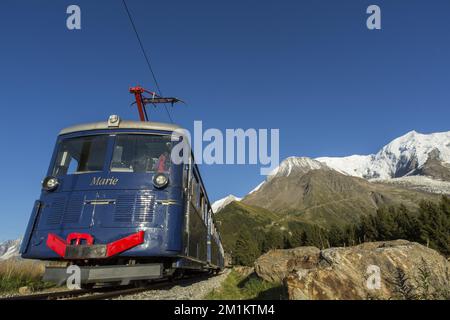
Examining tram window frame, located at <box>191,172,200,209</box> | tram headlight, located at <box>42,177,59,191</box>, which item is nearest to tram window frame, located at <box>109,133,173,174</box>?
tram headlight, located at <box>42,177,59,191</box>

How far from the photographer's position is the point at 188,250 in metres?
8.82

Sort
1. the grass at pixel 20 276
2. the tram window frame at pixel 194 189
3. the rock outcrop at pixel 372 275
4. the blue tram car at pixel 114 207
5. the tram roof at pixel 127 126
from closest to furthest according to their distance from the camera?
the rock outcrop at pixel 372 275, the blue tram car at pixel 114 207, the tram roof at pixel 127 126, the tram window frame at pixel 194 189, the grass at pixel 20 276

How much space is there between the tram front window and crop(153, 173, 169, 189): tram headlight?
381 mm

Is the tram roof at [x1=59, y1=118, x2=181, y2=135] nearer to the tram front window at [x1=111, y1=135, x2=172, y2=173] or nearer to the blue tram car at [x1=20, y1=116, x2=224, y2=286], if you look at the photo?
the blue tram car at [x1=20, y1=116, x2=224, y2=286]

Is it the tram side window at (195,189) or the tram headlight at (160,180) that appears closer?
the tram headlight at (160,180)

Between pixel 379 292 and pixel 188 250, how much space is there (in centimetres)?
506

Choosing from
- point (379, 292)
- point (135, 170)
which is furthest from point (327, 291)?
point (135, 170)

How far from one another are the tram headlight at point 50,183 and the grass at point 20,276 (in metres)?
3.72

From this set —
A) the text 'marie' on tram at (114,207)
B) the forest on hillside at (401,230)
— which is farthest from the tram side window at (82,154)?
the forest on hillside at (401,230)

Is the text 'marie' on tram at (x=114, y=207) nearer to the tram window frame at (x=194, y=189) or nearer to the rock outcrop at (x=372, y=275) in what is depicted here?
the tram window frame at (x=194, y=189)

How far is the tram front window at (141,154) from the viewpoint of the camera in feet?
27.8

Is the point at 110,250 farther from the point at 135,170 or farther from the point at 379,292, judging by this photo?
the point at 379,292

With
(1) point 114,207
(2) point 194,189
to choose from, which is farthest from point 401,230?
(1) point 114,207
